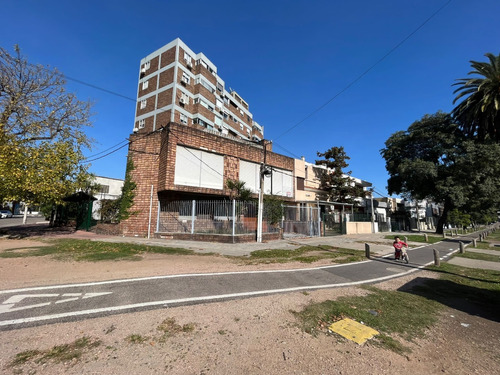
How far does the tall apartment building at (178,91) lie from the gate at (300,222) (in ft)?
49.9

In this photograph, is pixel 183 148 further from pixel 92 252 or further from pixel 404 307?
pixel 404 307

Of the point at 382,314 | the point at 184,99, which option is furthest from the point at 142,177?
the point at 184,99

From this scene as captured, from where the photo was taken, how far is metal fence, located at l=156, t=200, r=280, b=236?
14.1 metres

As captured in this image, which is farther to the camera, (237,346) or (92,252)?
(92,252)

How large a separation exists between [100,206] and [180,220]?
7.45m

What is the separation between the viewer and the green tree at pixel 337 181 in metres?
31.4

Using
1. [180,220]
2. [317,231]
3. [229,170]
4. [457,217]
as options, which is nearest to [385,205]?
[457,217]

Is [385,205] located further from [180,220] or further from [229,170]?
[180,220]

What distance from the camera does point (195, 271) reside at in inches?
270

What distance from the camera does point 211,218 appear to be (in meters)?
14.4

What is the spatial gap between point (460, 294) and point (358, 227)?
69.3ft

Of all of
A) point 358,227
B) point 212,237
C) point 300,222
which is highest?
point 300,222

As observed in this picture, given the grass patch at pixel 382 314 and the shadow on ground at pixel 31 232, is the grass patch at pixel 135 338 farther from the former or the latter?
the shadow on ground at pixel 31 232

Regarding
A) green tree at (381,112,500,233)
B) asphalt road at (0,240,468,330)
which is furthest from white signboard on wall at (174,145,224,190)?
green tree at (381,112,500,233)
